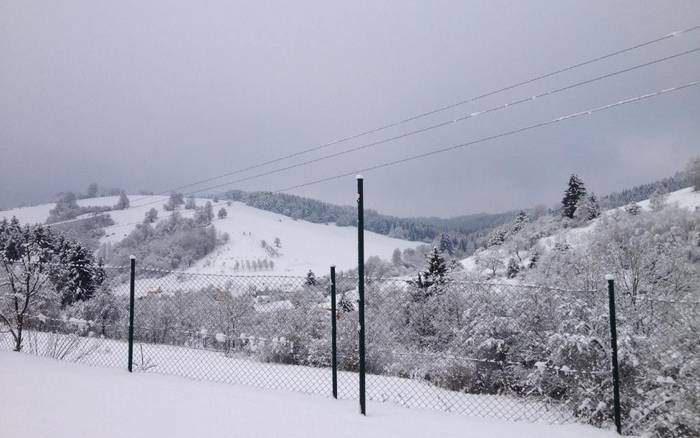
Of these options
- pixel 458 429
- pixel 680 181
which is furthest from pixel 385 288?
pixel 680 181

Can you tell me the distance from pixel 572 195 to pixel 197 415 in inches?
2798

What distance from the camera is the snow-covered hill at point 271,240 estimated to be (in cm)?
7269

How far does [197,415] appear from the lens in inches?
161

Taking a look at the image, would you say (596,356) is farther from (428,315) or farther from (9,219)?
(9,219)

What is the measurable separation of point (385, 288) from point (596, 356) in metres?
9.86

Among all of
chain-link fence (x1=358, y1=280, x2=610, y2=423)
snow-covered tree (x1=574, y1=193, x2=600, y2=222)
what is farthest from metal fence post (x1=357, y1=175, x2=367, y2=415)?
snow-covered tree (x1=574, y1=193, x2=600, y2=222)

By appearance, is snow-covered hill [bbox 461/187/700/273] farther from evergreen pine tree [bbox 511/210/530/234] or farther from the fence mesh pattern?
the fence mesh pattern

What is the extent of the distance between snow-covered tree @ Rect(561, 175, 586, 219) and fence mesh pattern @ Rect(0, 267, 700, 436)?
57.2 meters

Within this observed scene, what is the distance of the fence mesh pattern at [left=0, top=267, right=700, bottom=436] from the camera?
4863mm

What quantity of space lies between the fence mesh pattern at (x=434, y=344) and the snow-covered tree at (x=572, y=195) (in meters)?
57.2

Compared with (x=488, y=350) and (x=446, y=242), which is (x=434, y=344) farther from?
(x=446, y=242)

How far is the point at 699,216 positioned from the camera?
41000 mm

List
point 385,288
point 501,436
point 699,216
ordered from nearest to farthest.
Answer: point 501,436 < point 385,288 < point 699,216

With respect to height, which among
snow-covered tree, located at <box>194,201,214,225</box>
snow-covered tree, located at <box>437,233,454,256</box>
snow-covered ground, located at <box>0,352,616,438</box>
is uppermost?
snow-covered tree, located at <box>194,201,214,225</box>
